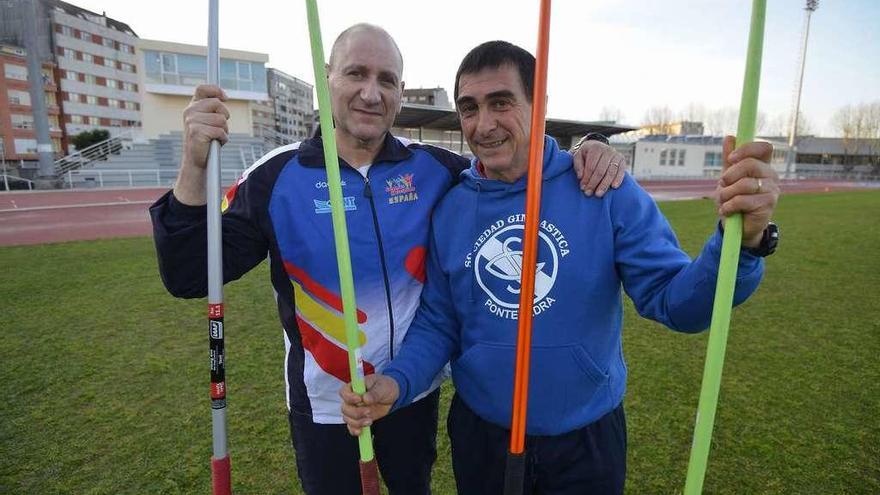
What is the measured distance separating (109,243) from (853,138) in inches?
2817

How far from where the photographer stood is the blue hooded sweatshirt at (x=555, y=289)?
1516mm

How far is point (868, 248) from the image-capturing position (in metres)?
10.2

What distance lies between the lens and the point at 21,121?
4272 centimetres

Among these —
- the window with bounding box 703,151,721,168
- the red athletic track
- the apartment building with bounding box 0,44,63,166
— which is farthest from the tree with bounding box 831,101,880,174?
the apartment building with bounding box 0,44,63,166

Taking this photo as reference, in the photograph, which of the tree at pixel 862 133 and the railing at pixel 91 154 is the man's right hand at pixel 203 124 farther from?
the tree at pixel 862 133

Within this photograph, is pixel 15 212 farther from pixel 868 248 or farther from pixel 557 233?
pixel 868 248

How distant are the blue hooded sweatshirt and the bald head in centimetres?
61

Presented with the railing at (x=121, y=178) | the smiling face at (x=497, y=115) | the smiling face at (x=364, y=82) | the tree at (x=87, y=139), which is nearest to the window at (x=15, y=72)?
the tree at (x=87, y=139)

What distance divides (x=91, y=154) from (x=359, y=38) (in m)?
33.1

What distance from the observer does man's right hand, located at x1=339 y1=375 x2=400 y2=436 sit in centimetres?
125

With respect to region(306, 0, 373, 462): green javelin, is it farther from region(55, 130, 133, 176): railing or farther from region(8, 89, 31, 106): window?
A: region(8, 89, 31, 106): window

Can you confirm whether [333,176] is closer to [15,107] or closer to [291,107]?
[15,107]

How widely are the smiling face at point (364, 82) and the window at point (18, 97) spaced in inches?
2146

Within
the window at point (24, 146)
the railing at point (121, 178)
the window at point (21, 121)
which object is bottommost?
the railing at point (121, 178)
